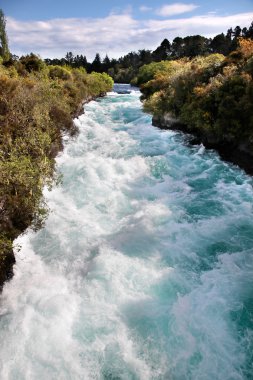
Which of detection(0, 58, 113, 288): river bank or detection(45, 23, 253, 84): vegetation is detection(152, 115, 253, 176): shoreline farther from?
detection(45, 23, 253, 84): vegetation

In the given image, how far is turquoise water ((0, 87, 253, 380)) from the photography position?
10.5 meters

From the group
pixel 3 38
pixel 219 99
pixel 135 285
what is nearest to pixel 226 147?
pixel 219 99

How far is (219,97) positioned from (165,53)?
12406cm

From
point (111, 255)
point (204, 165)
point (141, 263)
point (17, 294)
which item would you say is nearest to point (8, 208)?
point (17, 294)

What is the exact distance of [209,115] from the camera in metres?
28.4

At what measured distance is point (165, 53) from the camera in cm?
13988

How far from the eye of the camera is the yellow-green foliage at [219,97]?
83.5 feet

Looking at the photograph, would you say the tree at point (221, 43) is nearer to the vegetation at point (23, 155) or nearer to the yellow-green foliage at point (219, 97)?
the yellow-green foliage at point (219, 97)

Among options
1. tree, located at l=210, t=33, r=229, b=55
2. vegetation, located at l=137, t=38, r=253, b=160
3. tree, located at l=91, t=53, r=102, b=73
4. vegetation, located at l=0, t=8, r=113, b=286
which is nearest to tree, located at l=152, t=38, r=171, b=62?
tree, located at l=210, t=33, r=229, b=55

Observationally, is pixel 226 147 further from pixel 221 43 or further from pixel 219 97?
pixel 221 43

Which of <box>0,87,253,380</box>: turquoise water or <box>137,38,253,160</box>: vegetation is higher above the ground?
<box>137,38,253,160</box>: vegetation

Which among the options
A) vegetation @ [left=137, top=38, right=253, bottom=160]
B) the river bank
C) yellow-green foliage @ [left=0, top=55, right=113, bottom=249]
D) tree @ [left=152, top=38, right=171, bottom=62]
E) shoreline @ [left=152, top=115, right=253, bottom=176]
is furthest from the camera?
tree @ [left=152, top=38, right=171, bottom=62]

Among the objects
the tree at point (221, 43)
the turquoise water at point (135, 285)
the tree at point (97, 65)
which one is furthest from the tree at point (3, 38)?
the tree at point (97, 65)

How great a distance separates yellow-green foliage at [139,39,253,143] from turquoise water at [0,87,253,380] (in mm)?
4273
